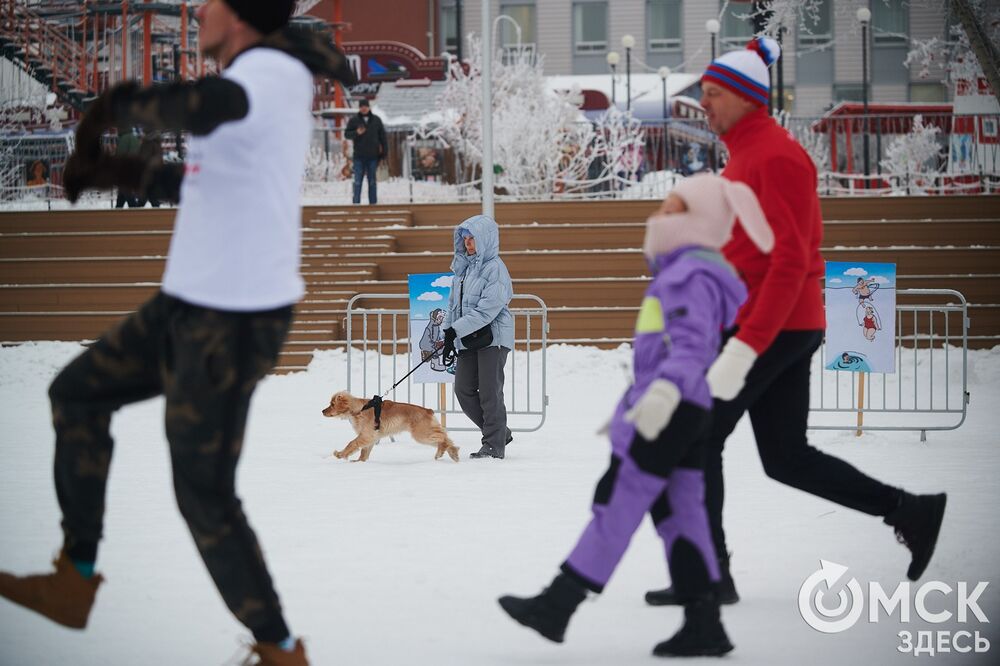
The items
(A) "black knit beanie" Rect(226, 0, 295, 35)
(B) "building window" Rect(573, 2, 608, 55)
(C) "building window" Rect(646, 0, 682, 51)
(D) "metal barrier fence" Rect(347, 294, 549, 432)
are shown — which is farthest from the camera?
(B) "building window" Rect(573, 2, 608, 55)

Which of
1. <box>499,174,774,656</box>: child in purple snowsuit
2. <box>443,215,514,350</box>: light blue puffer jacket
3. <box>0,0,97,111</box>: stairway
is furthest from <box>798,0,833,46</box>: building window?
<box>499,174,774,656</box>: child in purple snowsuit

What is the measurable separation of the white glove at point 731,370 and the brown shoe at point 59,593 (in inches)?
76.8

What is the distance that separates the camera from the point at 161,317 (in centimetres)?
338

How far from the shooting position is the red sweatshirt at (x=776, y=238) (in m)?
4.26

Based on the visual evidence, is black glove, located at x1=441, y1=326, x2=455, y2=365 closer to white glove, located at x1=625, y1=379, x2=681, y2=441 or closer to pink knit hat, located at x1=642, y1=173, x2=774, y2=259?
pink knit hat, located at x1=642, y1=173, x2=774, y2=259

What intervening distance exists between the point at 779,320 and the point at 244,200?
1859 mm

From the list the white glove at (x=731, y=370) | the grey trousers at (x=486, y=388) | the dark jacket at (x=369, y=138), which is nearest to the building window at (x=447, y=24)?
the dark jacket at (x=369, y=138)

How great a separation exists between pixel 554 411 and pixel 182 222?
974 cm

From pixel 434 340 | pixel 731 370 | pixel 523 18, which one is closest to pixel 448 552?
pixel 731 370

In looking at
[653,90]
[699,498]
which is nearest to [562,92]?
[653,90]

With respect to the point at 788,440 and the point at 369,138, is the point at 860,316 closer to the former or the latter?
the point at 788,440

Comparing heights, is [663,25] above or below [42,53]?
above

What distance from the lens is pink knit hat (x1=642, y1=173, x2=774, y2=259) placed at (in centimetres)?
388

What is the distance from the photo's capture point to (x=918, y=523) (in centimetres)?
464
